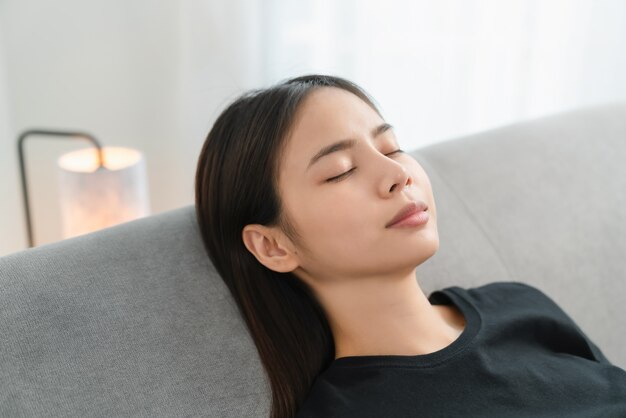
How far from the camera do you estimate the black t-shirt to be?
1.20 meters

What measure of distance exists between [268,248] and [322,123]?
219mm

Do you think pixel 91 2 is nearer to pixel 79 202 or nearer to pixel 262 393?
pixel 79 202

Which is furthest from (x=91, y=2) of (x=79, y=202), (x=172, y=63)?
(x=79, y=202)

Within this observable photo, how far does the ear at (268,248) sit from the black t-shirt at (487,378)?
18cm

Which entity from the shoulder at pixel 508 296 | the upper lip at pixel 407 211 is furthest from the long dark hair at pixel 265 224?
the shoulder at pixel 508 296

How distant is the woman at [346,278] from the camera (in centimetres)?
122

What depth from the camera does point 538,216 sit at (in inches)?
66.4

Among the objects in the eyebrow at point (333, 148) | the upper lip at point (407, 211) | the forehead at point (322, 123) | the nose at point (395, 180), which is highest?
the forehead at point (322, 123)

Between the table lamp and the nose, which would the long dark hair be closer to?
the nose

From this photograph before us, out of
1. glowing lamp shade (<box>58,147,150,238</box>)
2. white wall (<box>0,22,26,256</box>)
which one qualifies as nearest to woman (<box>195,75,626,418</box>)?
glowing lamp shade (<box>58,147,150,238</box>)

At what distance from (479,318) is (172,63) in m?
1.84

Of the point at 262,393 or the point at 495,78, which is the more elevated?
the point at 495,78

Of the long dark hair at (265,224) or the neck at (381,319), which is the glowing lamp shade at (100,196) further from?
the neck at (381,319)

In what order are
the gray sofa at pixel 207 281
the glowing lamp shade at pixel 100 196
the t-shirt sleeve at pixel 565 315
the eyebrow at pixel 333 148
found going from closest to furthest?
the gray sofa at pixel 207 281, the eyebrow at pixel 333 148, the t-shirt sleeve at pixel 565 315, the glowing lamp shade at pixel 100 196
